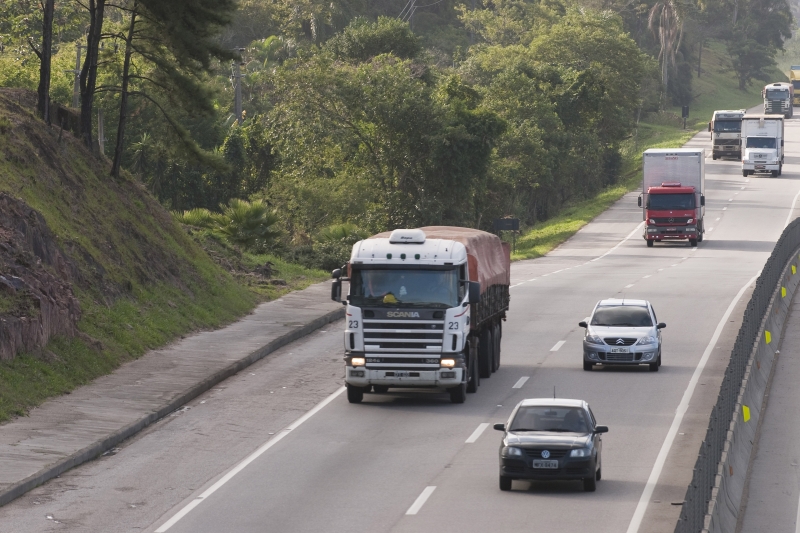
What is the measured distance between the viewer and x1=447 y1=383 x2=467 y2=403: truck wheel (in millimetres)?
24547

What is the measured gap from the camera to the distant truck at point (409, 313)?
77.7ft

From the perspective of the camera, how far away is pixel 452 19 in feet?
475

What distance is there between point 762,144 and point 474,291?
7259cm

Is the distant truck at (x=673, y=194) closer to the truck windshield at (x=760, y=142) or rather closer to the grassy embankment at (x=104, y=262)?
the grassy embankment at (x=104, y=262)

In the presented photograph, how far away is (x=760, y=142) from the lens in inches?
3605

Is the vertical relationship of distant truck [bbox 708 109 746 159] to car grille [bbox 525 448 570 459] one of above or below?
Answer: above

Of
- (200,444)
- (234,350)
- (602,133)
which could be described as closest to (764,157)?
(602,133)

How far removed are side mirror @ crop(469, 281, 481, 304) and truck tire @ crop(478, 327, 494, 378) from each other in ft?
8.71

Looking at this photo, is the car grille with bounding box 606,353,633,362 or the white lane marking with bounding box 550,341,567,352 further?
the white lane marking with bounding box 550,341,567,352

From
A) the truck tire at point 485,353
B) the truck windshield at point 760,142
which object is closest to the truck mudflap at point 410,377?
the truck tire at point 485,353

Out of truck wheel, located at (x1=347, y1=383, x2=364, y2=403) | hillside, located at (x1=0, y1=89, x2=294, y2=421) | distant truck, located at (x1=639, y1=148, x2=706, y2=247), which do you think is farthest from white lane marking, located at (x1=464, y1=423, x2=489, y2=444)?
distant truck, located at (x1=639, y1=148, x2=706, y2=247)

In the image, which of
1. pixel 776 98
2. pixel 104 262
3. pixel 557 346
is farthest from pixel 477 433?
pixel 776 98

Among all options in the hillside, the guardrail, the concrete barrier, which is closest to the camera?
the guardrail

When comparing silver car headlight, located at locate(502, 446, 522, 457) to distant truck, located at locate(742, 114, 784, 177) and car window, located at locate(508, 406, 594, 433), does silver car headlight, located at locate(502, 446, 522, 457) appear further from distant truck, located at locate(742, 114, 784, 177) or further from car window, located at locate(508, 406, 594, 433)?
distant truck, located at locate(742, 114, 784, 177)
